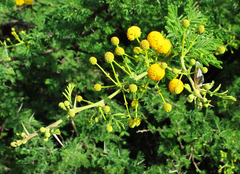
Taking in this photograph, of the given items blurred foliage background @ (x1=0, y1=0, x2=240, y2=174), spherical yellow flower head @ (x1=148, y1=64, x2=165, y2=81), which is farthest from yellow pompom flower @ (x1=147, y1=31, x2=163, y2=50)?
blurred foliage background @ (x1=0, y1=0, x2=240, y2=174)

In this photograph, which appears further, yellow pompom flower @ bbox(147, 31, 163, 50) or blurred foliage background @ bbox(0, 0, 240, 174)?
blurred foliage background @ bbox(0, 0, 240, 174)

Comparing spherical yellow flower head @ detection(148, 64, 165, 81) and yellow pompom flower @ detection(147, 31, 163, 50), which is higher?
yellow pompom flower @ detection(147, 31, 163, 50)

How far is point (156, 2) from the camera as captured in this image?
9.02 ft

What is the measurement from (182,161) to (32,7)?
4242mm

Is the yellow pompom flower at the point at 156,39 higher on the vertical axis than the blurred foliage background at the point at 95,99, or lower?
higher

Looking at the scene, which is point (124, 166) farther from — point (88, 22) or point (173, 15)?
point (88, 22)

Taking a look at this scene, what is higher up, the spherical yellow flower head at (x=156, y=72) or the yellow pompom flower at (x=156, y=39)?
the yellow pompom flower at (x=156, y=39)

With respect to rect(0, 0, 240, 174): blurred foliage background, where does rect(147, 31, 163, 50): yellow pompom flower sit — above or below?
above

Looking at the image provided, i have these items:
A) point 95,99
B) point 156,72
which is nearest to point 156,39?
point 156,72

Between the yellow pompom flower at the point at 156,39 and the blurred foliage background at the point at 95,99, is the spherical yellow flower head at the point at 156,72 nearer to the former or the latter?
the yellow pompom flower at the point at 156,39

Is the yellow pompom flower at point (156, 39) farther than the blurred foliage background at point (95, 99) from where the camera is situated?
No

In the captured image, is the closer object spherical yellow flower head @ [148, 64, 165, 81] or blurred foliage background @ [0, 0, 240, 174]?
spherical yellow flower head @ [148, 64, 165, 81]

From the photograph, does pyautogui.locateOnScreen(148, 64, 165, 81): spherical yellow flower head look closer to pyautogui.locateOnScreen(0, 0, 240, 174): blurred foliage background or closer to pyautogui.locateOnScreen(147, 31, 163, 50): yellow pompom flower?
pyautogui.locateOnScreen(147, 31, 163, 50): yellow pompom flower

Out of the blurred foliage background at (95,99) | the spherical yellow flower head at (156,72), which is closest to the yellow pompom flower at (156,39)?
the spherical yellow flower head at (156,72)
